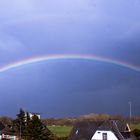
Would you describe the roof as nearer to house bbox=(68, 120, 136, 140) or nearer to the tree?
house bbox=(68, 120, 136, 140)

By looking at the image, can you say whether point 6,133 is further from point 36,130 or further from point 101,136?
point 101,136

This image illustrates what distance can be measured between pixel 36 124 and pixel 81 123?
7.51 m

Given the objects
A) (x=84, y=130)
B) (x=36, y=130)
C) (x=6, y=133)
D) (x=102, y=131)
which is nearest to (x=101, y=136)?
(x=102, y=131)

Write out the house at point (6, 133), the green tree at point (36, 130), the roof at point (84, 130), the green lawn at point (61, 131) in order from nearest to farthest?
the green tree at point (36, 130) < the roof at point (84, 130) < the house at point (6, 133) < the green lawn at point (61, 131)

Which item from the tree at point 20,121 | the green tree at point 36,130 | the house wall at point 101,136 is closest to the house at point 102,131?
the house wall at point 101,136

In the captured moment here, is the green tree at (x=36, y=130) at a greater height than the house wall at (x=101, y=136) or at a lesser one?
greater

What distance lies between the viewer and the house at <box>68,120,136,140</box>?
2010 inches

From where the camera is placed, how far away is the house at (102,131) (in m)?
51.1

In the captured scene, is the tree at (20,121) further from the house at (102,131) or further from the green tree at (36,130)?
the house at (102,131)

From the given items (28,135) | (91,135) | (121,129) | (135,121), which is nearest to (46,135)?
(28,135)

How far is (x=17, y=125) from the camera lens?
66125mm

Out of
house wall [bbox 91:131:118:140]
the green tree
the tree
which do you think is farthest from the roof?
the tree

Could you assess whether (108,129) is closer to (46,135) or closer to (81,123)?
(81,123)

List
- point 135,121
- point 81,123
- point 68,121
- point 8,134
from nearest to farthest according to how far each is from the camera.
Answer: point 81,123, point 8,134, point 135,121, point 68,121
